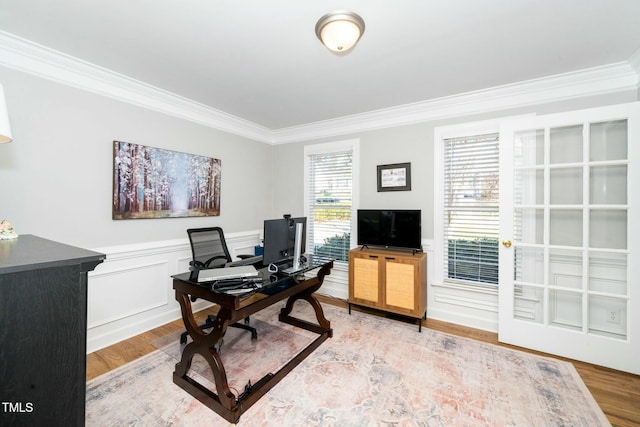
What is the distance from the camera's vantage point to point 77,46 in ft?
6.85

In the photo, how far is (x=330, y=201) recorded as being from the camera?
13.2ft

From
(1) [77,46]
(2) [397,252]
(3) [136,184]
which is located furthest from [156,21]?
(2) [397,252]

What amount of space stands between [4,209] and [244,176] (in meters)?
2.37

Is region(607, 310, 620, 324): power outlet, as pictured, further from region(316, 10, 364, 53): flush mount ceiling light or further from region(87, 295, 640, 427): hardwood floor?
region(316, 10, 364, 53): flush mount ceiling light

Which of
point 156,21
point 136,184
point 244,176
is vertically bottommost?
point 136,184

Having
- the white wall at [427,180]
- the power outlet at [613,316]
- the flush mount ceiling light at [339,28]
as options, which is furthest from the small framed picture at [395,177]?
the power outlet at [613,316]

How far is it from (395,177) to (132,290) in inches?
126

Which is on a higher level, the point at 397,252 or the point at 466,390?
Answer: the point at 397,252

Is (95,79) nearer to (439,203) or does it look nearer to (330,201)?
(330,201)

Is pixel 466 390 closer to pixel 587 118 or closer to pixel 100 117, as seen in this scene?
pixel 587 118

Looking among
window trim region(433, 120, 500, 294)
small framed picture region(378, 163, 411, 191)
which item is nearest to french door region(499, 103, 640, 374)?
window trim region(433, 120, 500, 294)

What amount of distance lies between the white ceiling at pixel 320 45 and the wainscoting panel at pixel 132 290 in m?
1.75

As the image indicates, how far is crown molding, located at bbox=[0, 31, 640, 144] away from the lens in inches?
84.1

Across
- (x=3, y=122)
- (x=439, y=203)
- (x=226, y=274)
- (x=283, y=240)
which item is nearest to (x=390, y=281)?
(x=439, y=203)
